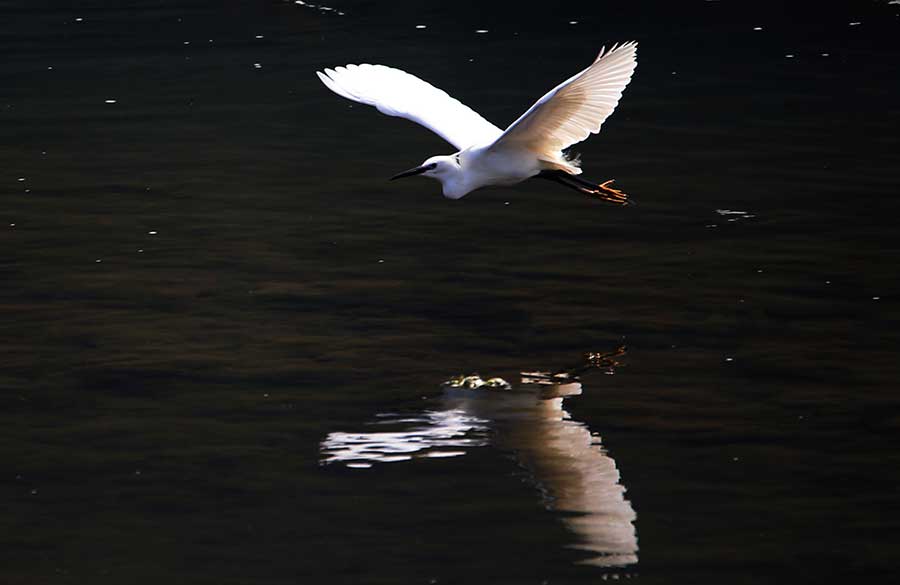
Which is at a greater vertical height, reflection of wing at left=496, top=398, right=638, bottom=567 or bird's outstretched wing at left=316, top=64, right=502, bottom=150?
bird's outstretched wing at left=316, top=64, right=502, bottom=150

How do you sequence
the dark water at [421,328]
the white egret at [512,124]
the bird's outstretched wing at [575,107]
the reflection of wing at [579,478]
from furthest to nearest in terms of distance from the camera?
the white egret at [512,124]
the bird's outstretched wing at [575,107]
the dark water at [421,328]
the reflection of wing at [579,478]

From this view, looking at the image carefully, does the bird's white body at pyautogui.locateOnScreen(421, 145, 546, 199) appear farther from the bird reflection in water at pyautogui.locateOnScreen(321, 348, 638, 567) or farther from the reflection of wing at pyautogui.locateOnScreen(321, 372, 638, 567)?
the reflection of wing at pyautogui.locateOnScreen(321, 372, 638, 567)

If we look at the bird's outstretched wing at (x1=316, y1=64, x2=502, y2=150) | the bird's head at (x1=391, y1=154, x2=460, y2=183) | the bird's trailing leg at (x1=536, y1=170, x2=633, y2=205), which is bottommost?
the bird's trailing leg at (x1=536, y1=170, x2=633, y2=205)

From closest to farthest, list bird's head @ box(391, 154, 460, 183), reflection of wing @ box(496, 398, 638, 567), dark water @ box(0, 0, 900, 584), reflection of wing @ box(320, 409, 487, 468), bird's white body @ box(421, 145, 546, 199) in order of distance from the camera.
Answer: reflection of wing @ box(496, 398, 638, 567), dark water @ box(0, 0, 900, 584), reflection of wing @ box(320, 409, 487, 468), bird's white body @ box(421, 145, 546, 199), bird's head @ box(391, 154, 460, 183)

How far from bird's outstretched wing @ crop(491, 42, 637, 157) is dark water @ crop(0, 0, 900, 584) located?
1044 millimetres

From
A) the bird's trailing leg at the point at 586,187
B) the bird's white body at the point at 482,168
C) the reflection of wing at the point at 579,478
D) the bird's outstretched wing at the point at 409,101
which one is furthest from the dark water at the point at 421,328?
the bird's outstretched wing at the point at 409,101

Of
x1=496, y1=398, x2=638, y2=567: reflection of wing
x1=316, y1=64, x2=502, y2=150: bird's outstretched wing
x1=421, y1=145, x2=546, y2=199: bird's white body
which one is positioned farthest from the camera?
Answer: x1=316, y1=64, x2=502, y2=150: bird's outstretched wing

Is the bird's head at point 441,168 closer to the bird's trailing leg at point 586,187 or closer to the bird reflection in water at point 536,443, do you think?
the bird's trailing leg at point 586,187

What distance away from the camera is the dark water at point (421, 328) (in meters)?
7.70

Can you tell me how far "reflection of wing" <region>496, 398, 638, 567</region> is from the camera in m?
7.56

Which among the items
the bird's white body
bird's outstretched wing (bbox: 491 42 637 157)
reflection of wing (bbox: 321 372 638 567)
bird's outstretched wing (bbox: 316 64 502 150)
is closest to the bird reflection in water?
reflection of wing (bbox: 321 372 638 567)

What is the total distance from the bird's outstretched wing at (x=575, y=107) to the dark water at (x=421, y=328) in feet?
3.43

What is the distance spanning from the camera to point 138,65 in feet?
85.4

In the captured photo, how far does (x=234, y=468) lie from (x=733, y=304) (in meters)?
4.28
